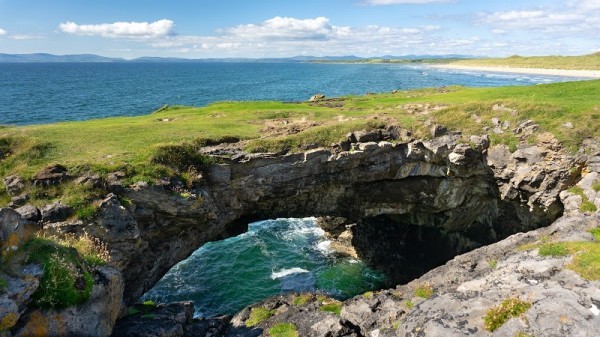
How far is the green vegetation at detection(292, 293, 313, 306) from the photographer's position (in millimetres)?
22342

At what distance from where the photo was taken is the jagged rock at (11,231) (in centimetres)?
1305

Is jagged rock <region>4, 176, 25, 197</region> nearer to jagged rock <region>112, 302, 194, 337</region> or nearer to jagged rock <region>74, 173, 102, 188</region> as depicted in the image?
jagged rock <region>74, 173, 102, 188</region>

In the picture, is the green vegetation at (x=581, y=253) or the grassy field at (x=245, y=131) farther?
the grassy field at (x=245, y=131)

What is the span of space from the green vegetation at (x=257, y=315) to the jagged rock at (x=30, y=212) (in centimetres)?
1103

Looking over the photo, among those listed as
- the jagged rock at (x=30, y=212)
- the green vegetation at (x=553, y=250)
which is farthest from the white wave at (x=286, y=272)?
the green vegetation at (x=553, y=250)

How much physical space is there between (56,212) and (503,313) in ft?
59.9

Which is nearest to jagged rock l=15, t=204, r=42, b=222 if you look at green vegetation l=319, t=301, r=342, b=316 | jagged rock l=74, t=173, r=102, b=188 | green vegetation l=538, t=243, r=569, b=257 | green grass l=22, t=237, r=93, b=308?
jagged rock l=74, t=173, r=102, b=188

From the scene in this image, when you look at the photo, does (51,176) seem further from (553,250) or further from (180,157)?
(553,250)

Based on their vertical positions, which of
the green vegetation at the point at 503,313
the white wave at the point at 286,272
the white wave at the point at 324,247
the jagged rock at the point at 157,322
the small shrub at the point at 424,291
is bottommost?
the white wave at the point at 286,272

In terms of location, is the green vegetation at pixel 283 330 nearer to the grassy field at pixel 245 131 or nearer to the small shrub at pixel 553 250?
the grassy field at pixel 245 131

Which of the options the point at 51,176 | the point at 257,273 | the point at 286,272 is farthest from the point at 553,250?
the point at 257,273

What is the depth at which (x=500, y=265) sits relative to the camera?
16984mm

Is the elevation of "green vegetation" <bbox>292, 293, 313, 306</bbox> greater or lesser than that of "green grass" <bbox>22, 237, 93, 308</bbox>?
lesser

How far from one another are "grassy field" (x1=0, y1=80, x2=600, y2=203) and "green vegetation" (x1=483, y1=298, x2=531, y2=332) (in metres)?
16.1
